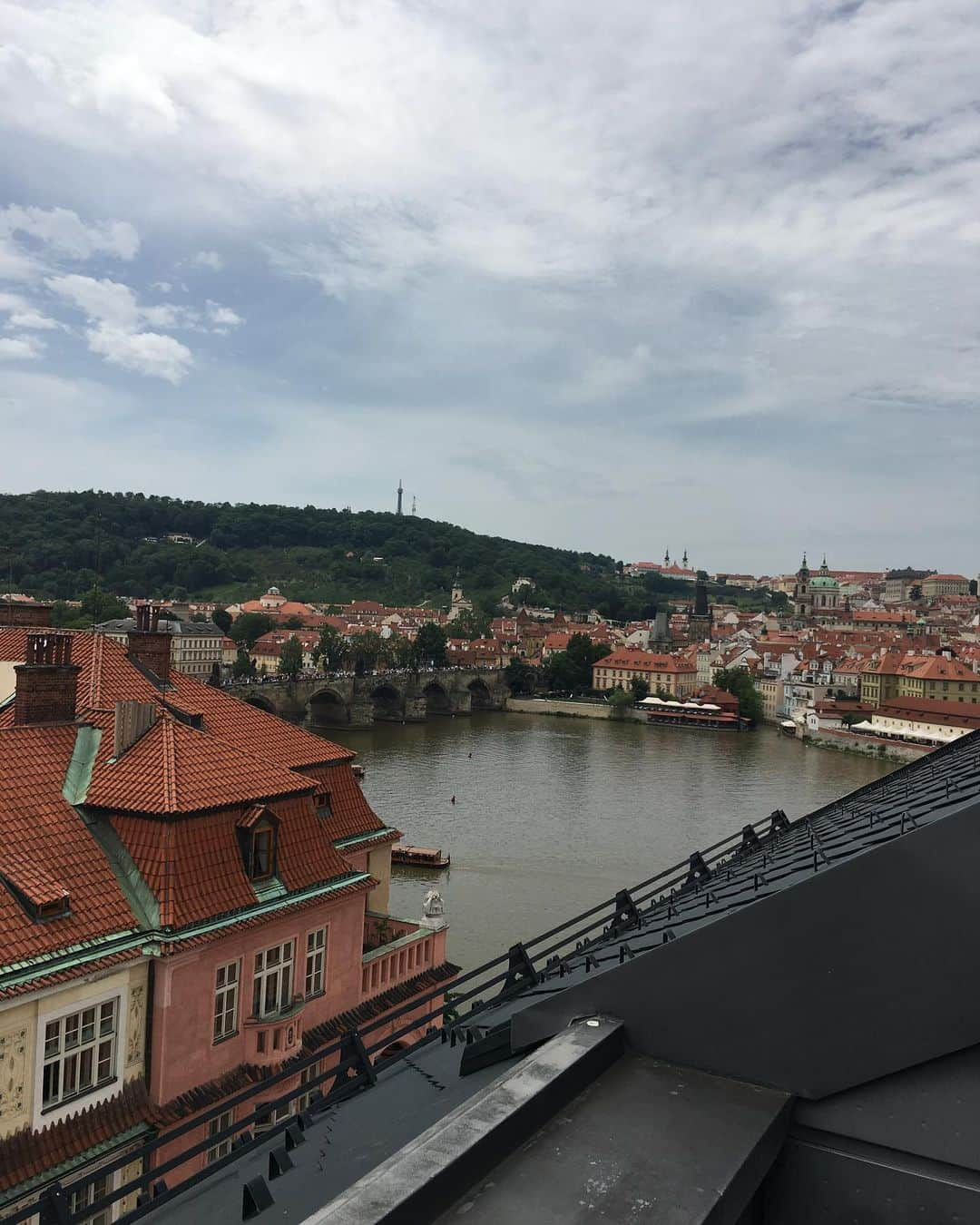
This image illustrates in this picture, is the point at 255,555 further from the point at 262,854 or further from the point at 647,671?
the point at 262,854

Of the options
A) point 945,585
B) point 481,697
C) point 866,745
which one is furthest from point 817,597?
point 866,745

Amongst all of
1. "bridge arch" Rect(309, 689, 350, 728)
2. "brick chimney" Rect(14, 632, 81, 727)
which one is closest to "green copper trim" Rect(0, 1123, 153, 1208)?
"brick chimney" Rect(14, 632, 81, 727)

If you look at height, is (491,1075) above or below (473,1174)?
below

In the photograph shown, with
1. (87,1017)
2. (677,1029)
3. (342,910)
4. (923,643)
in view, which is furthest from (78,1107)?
(923,643)

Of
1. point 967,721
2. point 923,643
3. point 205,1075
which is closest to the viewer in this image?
point 205,1075

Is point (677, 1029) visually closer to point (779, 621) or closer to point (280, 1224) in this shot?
point (280, 1224)

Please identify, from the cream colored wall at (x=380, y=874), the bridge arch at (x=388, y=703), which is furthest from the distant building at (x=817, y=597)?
the cream colored wall at (x=380, y=874)
